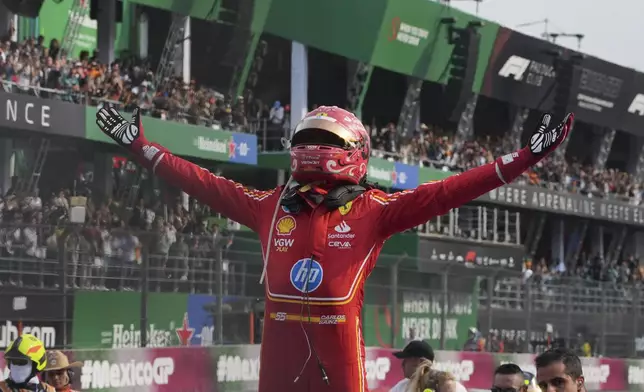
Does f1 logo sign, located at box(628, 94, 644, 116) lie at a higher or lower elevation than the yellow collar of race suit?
higher

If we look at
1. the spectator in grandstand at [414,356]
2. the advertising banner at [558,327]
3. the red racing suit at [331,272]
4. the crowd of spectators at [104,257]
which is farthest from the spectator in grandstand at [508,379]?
the advertising banner at [558,327]

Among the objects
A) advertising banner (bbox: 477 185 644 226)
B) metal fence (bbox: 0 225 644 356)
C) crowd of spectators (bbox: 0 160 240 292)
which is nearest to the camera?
crowd of spectators (bbox: 0 160 240 292)

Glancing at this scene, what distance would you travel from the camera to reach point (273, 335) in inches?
255

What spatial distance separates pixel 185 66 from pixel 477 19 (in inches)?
427

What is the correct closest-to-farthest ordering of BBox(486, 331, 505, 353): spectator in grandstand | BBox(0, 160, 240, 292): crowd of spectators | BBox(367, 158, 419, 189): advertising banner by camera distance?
BBox(0, 160, 240, 292): crowd of spectators < BBox(486, 331, 505, 353): spectator in grandstand < BBox(367, 158, 419, 189): advertising banner

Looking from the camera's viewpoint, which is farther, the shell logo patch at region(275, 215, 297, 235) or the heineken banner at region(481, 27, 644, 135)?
the heineken banner at region(481, 27, 644, 135)

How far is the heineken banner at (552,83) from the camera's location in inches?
1628

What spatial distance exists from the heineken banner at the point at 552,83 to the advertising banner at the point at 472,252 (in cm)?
683

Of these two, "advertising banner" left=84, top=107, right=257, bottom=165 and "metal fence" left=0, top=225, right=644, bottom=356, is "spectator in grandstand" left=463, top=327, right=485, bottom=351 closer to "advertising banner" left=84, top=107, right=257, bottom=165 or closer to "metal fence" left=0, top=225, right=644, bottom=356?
"metal fence" left=0, top=225, right=644, bottom=356

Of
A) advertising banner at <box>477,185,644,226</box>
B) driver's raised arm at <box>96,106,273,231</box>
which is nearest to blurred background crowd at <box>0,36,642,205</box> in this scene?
advertising banner at <box>477,185,644,226</box>

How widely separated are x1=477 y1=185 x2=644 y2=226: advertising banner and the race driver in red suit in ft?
102

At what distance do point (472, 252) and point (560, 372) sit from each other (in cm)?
2706

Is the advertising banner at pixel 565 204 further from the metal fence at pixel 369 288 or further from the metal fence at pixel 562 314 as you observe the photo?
the metal fence at pixel 369 288

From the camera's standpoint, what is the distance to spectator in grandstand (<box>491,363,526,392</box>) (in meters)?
9.45
